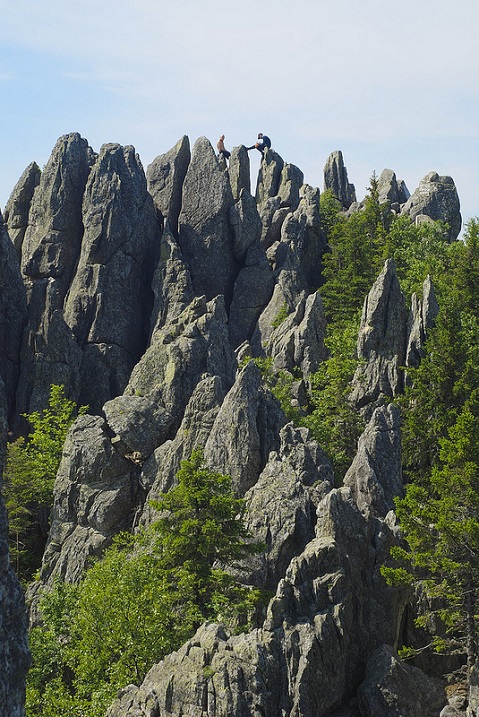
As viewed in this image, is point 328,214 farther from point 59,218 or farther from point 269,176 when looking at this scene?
point 59,218

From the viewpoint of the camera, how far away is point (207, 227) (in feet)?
255

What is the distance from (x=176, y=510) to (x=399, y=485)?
537 inches

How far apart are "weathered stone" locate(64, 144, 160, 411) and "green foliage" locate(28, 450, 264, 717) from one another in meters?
33.4

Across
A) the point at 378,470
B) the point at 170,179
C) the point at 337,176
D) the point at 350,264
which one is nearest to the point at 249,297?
the point at 350,264

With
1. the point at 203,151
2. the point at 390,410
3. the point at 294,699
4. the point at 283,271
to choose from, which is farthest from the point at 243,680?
the point at 203,151

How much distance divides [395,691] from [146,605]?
32.3 ft

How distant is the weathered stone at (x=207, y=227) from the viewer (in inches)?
3027

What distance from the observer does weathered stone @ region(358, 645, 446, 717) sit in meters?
28.5

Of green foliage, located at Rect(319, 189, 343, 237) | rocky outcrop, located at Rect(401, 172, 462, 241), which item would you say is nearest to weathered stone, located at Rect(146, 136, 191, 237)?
green foliage, located at Rect(319, 189, 343, 237)

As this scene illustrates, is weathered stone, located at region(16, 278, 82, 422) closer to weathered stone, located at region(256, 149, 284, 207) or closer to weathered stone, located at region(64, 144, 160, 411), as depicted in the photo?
weathered stone, located at region(64, 144, 160, 411)

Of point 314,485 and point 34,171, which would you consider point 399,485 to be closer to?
point 314,485

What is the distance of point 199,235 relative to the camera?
77438mm

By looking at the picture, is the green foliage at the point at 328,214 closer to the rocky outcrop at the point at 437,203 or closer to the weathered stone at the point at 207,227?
the rocky outcrop at the point at 437,203

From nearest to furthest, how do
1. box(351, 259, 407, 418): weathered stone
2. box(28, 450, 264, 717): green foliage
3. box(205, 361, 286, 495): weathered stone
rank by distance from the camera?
box(28, 450, 264, 717): green foliage
box(205, 361, 286, 495): weathered stone
box(351, 259, 407, 418): weathered stone
